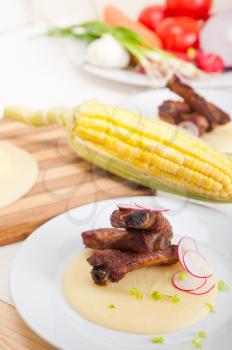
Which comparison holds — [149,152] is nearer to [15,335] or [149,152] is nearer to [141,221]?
[141,221]

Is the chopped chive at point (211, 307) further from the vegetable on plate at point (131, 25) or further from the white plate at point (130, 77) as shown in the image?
the vegetable on plate at point (131, 25)

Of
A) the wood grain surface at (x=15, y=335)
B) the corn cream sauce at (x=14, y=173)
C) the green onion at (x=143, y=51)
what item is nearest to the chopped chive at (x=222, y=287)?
the wood grain surface at (x=15, y=335)

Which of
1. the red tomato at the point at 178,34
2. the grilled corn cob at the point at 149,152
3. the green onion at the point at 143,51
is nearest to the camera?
the grilled corn cob at the point at 149,152

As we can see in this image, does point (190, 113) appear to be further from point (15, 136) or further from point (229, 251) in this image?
point (229, 251)

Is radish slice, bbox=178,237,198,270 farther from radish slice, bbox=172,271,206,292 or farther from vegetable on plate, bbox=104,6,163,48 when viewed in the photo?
vegetable on plate, bbox=104,6,163,48

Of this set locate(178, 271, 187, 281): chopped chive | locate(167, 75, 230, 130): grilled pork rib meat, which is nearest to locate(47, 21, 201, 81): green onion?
locate(167, 75, 230, 130): grilled pork rib meat

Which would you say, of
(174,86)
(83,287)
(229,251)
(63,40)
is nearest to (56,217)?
(83,287)

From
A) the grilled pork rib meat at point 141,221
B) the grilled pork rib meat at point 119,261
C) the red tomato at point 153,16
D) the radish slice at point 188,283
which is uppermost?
the grilled pork rib meat at point 141,221
